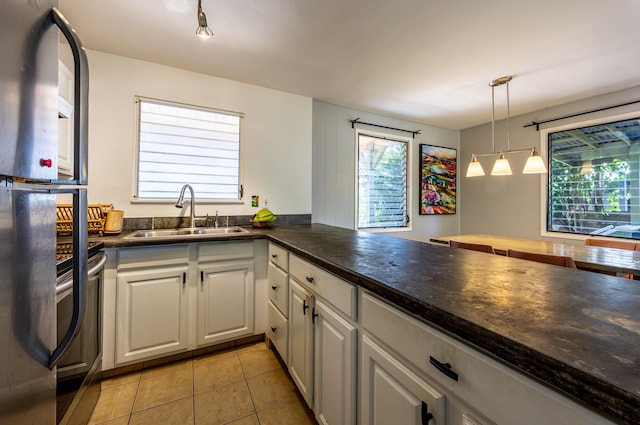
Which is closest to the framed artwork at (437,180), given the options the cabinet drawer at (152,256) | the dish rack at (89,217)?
the cabinet drawer at (152,256)

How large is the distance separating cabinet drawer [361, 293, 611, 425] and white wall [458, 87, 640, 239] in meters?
3.70

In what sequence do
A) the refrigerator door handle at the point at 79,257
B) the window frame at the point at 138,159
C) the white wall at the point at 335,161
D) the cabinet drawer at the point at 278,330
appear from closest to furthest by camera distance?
the refrigerator door handle at the point at 79,257 → the cabinet drawer at the point at 278,330 → the window frame at the point at 138,159 → the white wall at the point at 335,161

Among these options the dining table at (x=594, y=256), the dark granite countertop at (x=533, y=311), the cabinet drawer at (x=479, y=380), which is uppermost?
the dark granite countertop at (x=533, y=311)

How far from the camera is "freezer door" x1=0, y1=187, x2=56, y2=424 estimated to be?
1.58ft

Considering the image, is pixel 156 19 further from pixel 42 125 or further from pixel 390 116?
pixel 390 116

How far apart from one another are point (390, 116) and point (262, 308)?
118 inches

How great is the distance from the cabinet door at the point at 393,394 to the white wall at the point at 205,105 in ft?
6.78

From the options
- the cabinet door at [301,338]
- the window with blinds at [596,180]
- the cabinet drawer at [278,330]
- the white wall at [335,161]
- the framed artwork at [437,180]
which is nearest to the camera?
the cabinet door at [301,338]

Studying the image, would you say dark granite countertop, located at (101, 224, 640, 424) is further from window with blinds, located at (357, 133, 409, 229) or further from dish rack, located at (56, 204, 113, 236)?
window with blinds, located at (357, 133, 409, 229)

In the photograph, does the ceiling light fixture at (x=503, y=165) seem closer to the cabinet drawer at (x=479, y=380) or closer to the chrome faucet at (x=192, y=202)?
the cabinet drawer at (x=479, y=380)

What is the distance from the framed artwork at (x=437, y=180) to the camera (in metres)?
4.05

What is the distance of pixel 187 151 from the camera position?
8.14ft

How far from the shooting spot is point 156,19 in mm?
1783

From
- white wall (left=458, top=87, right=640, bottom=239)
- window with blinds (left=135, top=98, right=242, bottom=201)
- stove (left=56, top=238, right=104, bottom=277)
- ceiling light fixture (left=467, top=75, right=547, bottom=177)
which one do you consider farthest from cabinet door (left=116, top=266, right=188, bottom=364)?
white wall (left=458, top=87, right=640, bottom=239)
